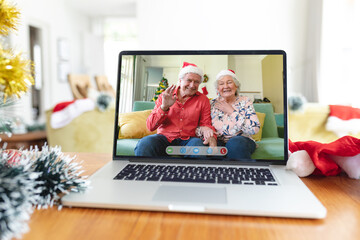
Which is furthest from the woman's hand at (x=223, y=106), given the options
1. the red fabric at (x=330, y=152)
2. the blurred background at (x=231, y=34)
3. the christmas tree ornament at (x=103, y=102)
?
the blurred background at (x=231, y=34)

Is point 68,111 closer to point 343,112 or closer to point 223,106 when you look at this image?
point 223,106

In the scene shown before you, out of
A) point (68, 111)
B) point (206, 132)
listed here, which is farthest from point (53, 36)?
point (206, 132)

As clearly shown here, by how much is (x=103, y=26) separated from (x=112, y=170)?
6.76m

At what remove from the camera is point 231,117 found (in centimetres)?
75

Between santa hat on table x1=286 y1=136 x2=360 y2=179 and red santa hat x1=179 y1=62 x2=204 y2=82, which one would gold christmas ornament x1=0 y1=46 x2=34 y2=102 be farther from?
santa hat on table x1=286 y1=136 x2=360 y2=179

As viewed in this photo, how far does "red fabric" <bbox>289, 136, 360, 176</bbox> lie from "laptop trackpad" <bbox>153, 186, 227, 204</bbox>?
25 centimetres

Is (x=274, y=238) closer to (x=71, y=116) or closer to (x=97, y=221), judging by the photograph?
(x=97, y=221)

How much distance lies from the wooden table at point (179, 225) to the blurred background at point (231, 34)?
11.3ft

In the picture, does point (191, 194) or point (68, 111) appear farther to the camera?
point (68, 111)

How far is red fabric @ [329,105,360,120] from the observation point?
195 cm

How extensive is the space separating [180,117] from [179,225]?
38cm

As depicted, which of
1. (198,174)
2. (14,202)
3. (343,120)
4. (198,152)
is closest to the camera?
(14,202)

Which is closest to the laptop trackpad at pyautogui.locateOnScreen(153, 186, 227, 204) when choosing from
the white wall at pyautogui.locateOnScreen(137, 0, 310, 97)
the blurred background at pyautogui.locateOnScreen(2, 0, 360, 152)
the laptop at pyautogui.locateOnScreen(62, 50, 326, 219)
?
the laptop at pyautogui.locateOnScreen(62, 50, 326, 219)

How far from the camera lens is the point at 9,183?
38cm
